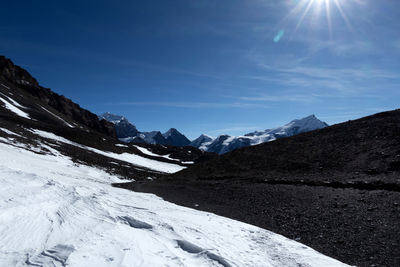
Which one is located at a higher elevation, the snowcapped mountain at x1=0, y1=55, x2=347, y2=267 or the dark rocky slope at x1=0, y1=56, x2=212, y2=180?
the dark rocky slope at x1=0, y1=56, x2=212, y2=180

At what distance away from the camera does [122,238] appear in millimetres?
7305

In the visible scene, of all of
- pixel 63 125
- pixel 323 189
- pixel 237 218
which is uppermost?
pixel 63 125

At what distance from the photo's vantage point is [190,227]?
9008 millimetres

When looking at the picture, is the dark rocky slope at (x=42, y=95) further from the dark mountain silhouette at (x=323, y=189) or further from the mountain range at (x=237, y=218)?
the mountain range at (x=237, y=218)

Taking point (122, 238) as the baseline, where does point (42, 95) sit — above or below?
above

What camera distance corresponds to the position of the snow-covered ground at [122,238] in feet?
19.9

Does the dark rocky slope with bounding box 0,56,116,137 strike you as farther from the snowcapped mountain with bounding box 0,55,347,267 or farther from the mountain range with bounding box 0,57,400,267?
the snowcapped mountain with bounding box 0,55,347,267

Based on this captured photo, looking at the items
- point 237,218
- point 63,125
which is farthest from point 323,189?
point 63,125

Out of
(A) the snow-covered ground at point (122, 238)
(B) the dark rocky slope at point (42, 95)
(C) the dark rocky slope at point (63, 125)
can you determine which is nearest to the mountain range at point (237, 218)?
(A) the snow-covered ground at point (122, 238)

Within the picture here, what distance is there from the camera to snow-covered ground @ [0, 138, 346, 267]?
6066 mm

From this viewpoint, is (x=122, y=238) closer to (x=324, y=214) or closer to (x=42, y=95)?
(x=324, y=214)

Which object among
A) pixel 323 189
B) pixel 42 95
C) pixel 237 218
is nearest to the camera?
pixel 237 218

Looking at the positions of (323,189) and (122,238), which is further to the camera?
(323,189)

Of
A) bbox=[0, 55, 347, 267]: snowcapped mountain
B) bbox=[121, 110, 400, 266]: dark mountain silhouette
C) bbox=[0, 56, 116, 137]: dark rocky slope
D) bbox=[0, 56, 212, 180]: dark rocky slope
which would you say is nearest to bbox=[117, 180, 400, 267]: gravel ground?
bbox=[121, 110, 400, 266]: dark mountain silhouette
